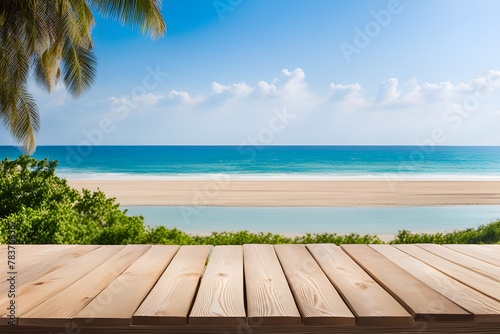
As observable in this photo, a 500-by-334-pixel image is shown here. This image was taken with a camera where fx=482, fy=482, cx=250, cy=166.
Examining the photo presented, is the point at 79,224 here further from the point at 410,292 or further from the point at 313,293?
the point at 410,292

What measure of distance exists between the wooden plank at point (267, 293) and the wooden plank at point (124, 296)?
0.45m

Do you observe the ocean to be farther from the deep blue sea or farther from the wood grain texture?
the wood grain texture

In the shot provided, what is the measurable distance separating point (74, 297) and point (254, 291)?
76 centimetres

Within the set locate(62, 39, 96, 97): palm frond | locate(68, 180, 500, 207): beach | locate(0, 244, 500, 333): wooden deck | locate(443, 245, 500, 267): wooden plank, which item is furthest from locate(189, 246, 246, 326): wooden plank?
locate(68, 180, 500, 207): beach

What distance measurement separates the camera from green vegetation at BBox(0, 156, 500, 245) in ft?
19.9

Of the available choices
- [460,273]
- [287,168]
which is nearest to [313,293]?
[460,273]

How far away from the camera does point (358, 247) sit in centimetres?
329

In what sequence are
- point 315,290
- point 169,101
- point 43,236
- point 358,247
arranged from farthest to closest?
point 169,101, point 43,236, point 358,247, point 315,290

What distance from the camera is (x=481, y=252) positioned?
323 cm

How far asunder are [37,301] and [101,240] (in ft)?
15.7

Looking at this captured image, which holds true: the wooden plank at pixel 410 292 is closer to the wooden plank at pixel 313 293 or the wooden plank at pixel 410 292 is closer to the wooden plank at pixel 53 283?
the wooden plank at pixel 313 293

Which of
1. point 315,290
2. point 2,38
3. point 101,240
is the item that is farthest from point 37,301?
point 2,38

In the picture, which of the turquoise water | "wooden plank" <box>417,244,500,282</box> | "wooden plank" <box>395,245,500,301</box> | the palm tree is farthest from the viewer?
the turquoise water

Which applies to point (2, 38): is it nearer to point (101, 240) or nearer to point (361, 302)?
point (101, 240)
